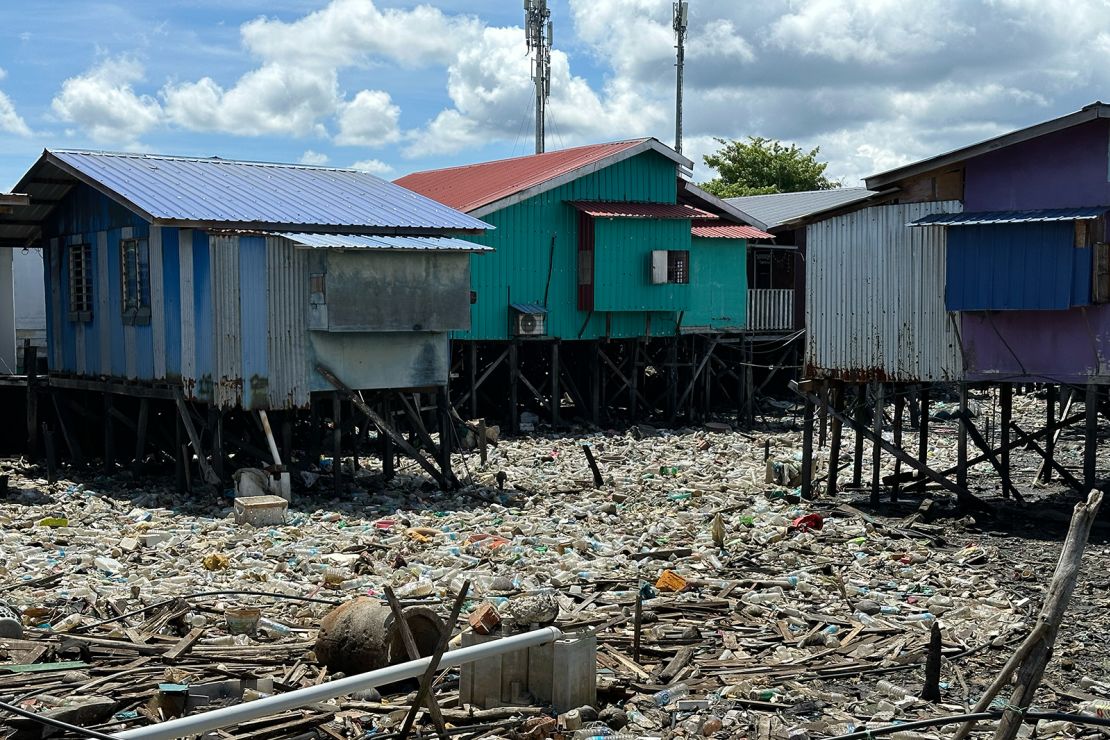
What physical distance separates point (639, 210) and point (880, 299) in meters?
11.3

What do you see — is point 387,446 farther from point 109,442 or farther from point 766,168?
point 766,168

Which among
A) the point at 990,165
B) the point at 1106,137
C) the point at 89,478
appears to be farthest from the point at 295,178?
the point at 1106,137

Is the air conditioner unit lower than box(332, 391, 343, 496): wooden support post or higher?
higher

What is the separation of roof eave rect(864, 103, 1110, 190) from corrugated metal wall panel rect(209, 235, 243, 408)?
30.0 feet

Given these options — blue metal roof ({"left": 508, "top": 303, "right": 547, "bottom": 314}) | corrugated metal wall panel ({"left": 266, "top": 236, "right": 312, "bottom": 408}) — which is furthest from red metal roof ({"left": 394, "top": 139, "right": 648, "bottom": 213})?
corrugated metal wall panel ({"left": 266, "top": 236, "right": 312, "bottom": 408})

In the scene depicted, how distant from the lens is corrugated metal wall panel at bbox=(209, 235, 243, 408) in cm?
1855

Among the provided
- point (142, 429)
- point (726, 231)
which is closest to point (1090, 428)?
point (142, 429)

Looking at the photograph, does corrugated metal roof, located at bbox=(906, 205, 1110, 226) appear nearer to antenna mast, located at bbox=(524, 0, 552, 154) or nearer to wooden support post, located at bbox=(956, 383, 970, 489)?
wooden support post, located at bbox=(956, 383, 970, 489)

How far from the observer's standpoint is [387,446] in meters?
20.6

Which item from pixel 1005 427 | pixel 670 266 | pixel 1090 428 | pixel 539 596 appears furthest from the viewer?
pixel 670 266

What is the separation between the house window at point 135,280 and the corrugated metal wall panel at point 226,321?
1963 mm

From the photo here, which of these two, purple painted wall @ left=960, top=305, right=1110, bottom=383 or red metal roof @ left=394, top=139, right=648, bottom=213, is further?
red metal roof @ left=394, top=139, right=648, bottom=213

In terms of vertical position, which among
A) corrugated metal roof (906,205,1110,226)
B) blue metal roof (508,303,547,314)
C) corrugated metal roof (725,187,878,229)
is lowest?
blue metal roof (508,303,547,314)

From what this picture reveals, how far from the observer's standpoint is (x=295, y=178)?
22.0m
